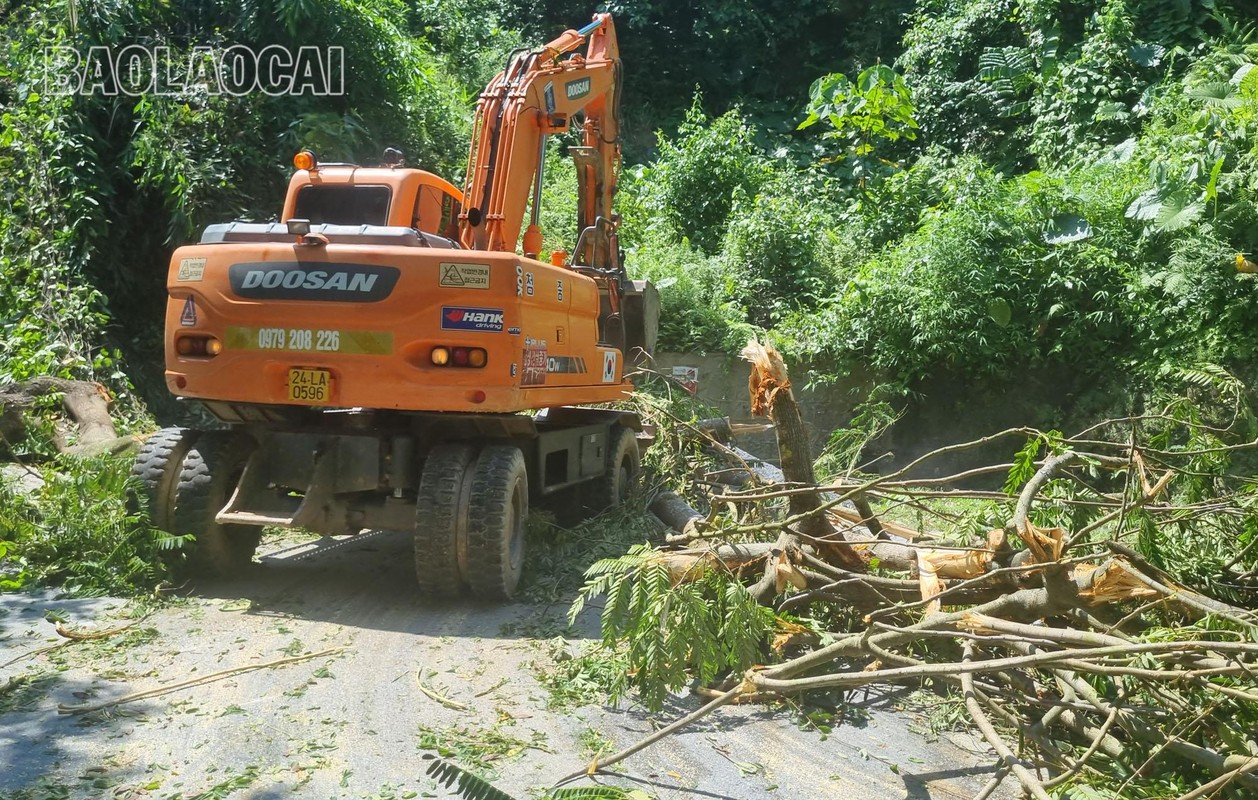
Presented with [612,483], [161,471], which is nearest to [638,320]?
[612,483]

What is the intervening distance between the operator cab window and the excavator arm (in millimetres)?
608

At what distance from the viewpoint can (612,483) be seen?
827 cm

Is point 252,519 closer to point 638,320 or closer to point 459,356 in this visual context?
point 459,356

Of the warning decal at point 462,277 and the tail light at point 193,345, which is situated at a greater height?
the warning decal at point 462,277

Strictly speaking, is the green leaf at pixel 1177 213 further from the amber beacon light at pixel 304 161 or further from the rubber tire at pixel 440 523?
the amber beacon light at pixel 304 161

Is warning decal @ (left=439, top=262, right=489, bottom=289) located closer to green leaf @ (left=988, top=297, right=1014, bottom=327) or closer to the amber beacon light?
the amber beacon light

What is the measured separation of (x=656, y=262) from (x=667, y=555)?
9201 mm

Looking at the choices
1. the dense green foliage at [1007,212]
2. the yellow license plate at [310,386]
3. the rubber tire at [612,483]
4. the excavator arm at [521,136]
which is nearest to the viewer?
the yellow license plate at [310,386]

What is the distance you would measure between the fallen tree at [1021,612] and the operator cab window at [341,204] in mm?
3394

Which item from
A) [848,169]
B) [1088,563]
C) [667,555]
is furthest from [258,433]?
[848,169]

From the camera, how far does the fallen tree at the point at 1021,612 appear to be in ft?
11.3

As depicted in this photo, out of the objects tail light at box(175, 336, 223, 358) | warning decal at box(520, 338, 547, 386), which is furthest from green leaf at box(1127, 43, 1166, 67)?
tail light at box(175, 336, 223, 358)

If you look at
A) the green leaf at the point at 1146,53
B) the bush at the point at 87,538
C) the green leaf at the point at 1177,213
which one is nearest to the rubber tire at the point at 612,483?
the bush at the point at 87,538

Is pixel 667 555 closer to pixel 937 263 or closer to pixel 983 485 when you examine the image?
pixel 983 485
